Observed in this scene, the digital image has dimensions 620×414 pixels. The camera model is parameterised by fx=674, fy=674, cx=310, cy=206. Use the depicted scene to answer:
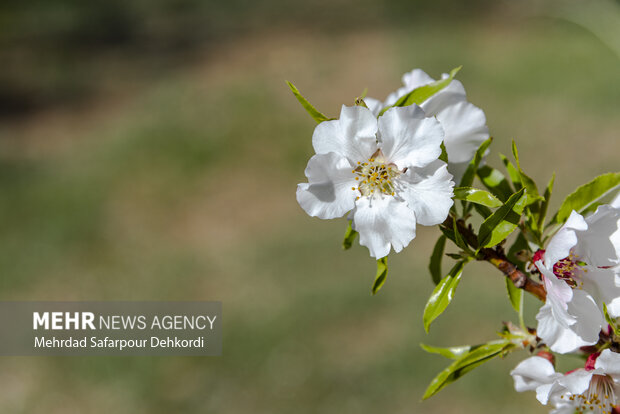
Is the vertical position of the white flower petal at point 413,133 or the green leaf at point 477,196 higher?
the white flower petal at point 413,133

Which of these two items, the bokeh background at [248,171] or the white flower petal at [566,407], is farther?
the bokeh background at [248,171]

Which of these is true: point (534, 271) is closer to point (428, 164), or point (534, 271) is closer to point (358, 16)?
point (428, 164)

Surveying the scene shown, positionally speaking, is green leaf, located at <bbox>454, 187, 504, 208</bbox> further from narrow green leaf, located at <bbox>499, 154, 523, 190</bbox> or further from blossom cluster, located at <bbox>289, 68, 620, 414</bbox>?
narrow green leaf, located at <bbox>499, 154, 523, 190</bbox>

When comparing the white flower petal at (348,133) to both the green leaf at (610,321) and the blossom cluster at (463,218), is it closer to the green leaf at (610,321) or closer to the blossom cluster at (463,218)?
the blossom cluster at (463,218)

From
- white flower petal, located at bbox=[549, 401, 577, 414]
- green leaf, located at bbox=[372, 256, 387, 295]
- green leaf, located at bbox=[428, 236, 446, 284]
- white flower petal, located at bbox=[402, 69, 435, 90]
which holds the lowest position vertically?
white flower petal, located at bbox=[549, 401, 577, 414]

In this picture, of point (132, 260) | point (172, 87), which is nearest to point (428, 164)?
point (132, 260)

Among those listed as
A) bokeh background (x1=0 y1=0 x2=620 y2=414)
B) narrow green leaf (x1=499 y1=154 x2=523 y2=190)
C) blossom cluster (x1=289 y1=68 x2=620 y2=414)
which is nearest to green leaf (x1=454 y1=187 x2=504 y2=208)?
blossom cluster (x1=289 y1=68 x2=620 y2=414)

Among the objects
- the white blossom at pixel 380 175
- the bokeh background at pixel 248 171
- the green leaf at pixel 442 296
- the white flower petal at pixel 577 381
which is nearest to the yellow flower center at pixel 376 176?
the white blossom at pixel 380 175

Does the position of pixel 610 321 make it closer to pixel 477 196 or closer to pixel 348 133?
pixel 477 196
